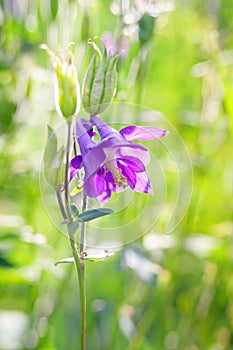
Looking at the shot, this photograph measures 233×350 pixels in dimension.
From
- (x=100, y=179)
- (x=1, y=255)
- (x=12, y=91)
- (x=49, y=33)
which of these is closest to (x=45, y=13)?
(x=49, y=33)

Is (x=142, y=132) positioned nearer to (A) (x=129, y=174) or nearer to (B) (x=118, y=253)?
(A) (x=129, y=174)

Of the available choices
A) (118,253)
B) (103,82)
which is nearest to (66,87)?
(103,82)

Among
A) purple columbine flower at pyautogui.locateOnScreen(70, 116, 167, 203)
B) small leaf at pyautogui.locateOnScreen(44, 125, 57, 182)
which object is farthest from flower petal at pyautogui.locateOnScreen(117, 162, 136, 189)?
small leaf at pyautogui.locateOnScreen(44, 125, 57, 182)

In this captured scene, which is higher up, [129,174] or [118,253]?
[129,174]

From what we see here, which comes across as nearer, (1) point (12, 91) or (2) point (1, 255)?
(2) point (1, 255)

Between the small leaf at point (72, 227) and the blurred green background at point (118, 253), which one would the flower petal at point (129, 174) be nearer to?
the small leaf at point (72, 227)

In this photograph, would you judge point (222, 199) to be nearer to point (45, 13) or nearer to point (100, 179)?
point (45, 13)
